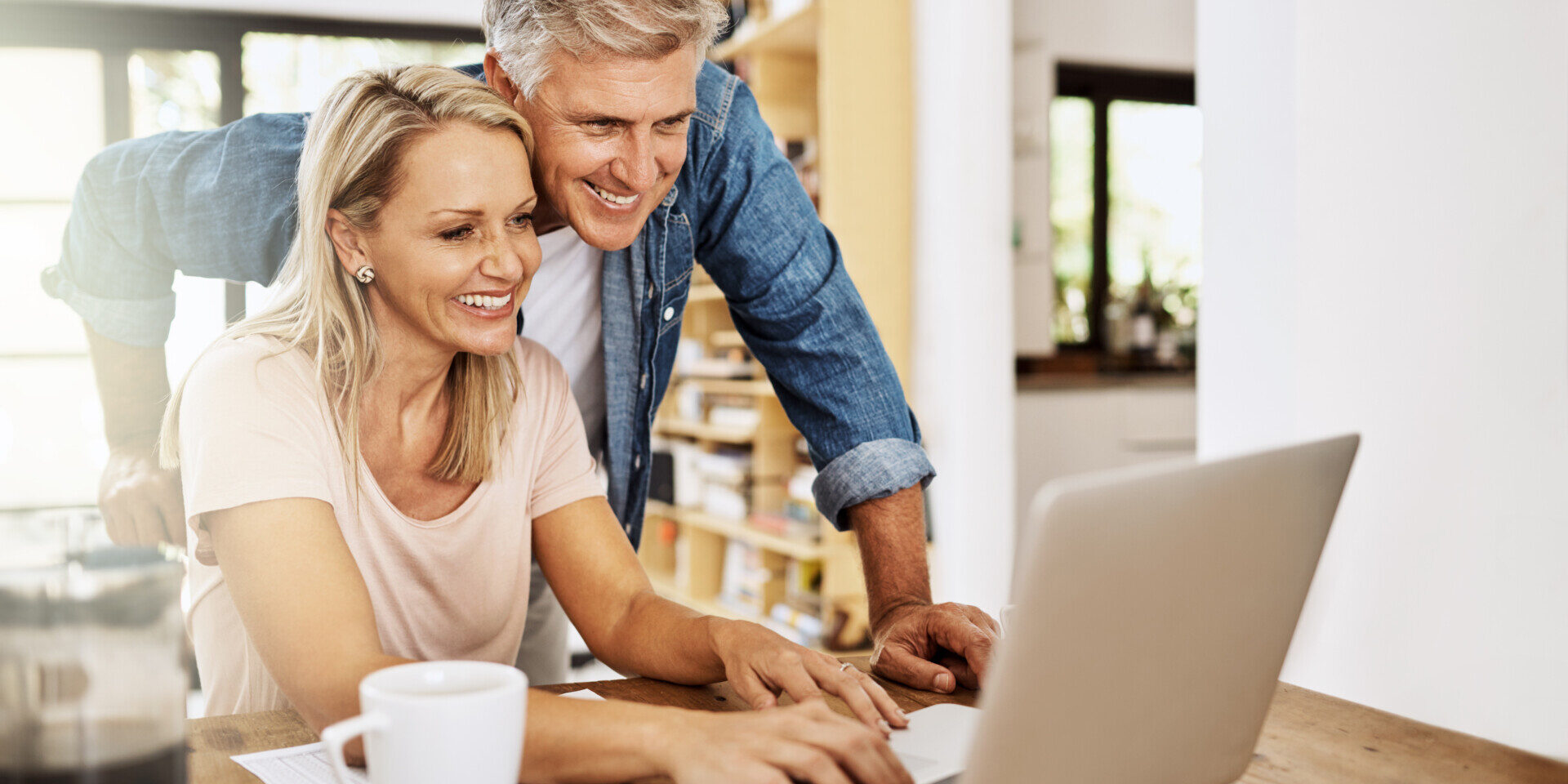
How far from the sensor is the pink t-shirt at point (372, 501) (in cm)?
97

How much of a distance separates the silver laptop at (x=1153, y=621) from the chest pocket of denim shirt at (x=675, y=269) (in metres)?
0.92

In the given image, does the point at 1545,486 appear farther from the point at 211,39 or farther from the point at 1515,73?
the point at 211,39

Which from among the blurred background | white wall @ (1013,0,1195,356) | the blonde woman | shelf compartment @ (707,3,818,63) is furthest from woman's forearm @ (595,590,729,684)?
white wall @ (1013,0,1195,356)

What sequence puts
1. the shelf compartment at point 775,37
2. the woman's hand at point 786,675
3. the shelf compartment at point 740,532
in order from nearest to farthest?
the woman's hand at point 786,675, the shelf compartment at point 775,37, the shelf compartment at point 740,532

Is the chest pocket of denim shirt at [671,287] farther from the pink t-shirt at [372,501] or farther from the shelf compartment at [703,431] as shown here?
the shelf compartment at [703,431]

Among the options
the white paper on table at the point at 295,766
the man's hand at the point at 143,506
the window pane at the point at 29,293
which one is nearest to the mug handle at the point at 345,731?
the white paper on table at the point at 295,766

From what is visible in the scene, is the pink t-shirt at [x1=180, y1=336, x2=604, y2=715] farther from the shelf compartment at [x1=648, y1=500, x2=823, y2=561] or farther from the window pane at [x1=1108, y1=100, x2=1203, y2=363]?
the window pane at [x1=1108, y1=100, x2=1203, y2=363]

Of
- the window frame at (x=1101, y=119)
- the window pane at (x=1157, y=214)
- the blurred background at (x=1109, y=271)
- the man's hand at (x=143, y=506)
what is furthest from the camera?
the window pane at (x=1157, y=214)

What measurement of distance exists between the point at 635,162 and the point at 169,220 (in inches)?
27.3

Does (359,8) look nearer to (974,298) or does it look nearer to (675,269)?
(974,298)

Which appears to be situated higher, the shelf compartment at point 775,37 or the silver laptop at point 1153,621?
the shelf compartment at point 775,37

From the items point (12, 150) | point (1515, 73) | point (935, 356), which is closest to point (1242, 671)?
point (1515, 73)

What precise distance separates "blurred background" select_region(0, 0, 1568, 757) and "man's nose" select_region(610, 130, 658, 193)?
67 centimetres

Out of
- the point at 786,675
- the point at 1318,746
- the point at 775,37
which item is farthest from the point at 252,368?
the point at 775,37
